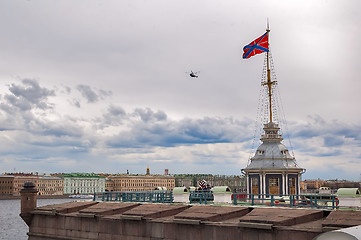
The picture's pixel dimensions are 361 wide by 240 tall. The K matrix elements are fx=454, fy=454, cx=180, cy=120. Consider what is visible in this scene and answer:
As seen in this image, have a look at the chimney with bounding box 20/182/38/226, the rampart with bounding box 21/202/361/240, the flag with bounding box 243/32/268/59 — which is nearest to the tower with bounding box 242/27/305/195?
the flag with bounding box 243/32/268/59

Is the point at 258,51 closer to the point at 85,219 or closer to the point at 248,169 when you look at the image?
the point at 248,169

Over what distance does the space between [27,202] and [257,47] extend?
19.6 metres

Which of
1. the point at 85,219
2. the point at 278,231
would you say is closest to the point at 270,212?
the point at 278,231

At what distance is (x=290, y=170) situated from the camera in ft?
104

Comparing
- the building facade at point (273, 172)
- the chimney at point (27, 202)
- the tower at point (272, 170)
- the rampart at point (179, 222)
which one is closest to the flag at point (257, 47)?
the tower at point (272, 170)

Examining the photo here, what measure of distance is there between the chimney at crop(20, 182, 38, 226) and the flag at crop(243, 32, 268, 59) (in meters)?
18.2

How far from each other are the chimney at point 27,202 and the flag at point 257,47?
18.2 metres

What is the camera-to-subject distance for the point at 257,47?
3425 centimetres

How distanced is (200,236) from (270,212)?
3148 millimetres

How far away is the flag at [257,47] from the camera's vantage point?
112ft

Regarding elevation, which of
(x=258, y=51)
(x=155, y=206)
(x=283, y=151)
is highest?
(x=258, y=51)

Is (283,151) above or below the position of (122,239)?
above

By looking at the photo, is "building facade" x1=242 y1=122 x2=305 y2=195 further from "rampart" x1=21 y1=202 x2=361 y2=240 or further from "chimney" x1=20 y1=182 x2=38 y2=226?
"chimney" x1=20 y1=182 x2=38 y2=226

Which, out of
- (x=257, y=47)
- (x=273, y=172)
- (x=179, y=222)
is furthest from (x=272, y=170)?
(x=179, y=222)
